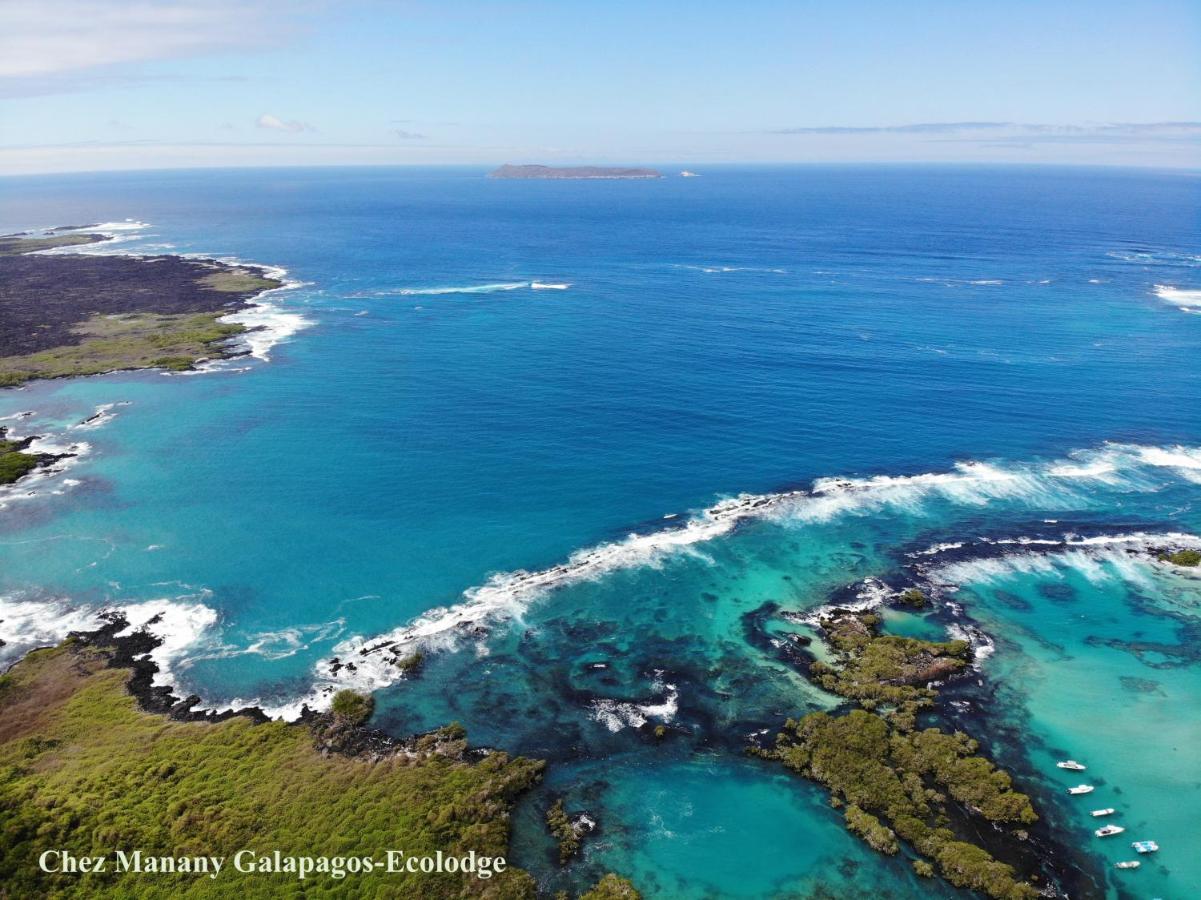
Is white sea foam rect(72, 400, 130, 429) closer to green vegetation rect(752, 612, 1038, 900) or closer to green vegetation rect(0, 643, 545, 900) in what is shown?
green vegetation rect(0, 643, 545, 900)

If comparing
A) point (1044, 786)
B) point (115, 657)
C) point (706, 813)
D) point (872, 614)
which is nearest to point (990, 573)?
point (872, 614)

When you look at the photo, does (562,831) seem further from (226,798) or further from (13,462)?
(13,462)

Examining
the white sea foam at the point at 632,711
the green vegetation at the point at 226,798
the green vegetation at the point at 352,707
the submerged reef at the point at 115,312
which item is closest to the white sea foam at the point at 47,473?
the submerged reef at the point at 115,312

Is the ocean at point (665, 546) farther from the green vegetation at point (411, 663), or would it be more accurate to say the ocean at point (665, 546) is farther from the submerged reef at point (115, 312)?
the submerged reef at point (115, 312)

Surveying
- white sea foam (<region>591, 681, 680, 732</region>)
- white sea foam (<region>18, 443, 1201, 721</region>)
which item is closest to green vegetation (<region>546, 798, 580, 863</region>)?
white sea foam (<region>591, 681, 680, 732</region>)

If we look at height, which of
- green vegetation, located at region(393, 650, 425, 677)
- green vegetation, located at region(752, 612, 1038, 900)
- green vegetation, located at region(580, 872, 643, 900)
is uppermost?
green vegetation, located at region(393, 650, 425, 677)

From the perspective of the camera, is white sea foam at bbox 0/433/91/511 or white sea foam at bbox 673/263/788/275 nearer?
white sea foam at bbox 0/433/91/511
